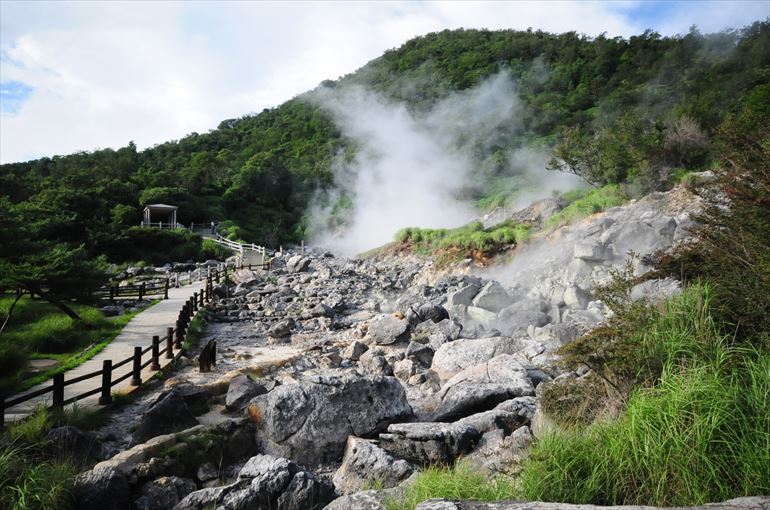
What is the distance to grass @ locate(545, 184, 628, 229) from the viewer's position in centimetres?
2205

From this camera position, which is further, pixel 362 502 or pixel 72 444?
pixel 72 444

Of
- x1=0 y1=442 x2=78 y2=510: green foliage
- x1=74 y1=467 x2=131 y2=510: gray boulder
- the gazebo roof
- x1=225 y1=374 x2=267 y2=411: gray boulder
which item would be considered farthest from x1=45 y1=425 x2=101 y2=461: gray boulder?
the gazebo roof

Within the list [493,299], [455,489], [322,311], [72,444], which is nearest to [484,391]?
[455,489]

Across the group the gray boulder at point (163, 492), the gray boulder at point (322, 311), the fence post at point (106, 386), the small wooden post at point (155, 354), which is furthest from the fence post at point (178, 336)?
the gray boulder at point (163, 492)

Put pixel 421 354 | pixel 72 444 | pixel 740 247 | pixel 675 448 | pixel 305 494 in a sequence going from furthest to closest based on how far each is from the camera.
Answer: pixel 421 354 → pixel 72 444 → pixel 740 247 → pixel 305 494 → pixel 675 448

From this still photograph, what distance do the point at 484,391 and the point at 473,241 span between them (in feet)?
61.7

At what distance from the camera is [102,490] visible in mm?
5418

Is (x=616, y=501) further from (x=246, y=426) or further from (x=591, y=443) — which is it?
(x=246, y=426)

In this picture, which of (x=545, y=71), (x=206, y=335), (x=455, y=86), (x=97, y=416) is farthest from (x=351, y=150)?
(x=97, y=416)

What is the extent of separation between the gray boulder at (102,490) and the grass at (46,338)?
212 inches

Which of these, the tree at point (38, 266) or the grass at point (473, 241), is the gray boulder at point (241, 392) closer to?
the tree at point (38, 266)

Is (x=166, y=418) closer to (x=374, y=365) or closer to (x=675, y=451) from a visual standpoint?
(x=374, y=365)

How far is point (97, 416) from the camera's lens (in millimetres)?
8227

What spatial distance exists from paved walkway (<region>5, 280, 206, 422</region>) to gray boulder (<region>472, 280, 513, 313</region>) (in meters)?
9.87
